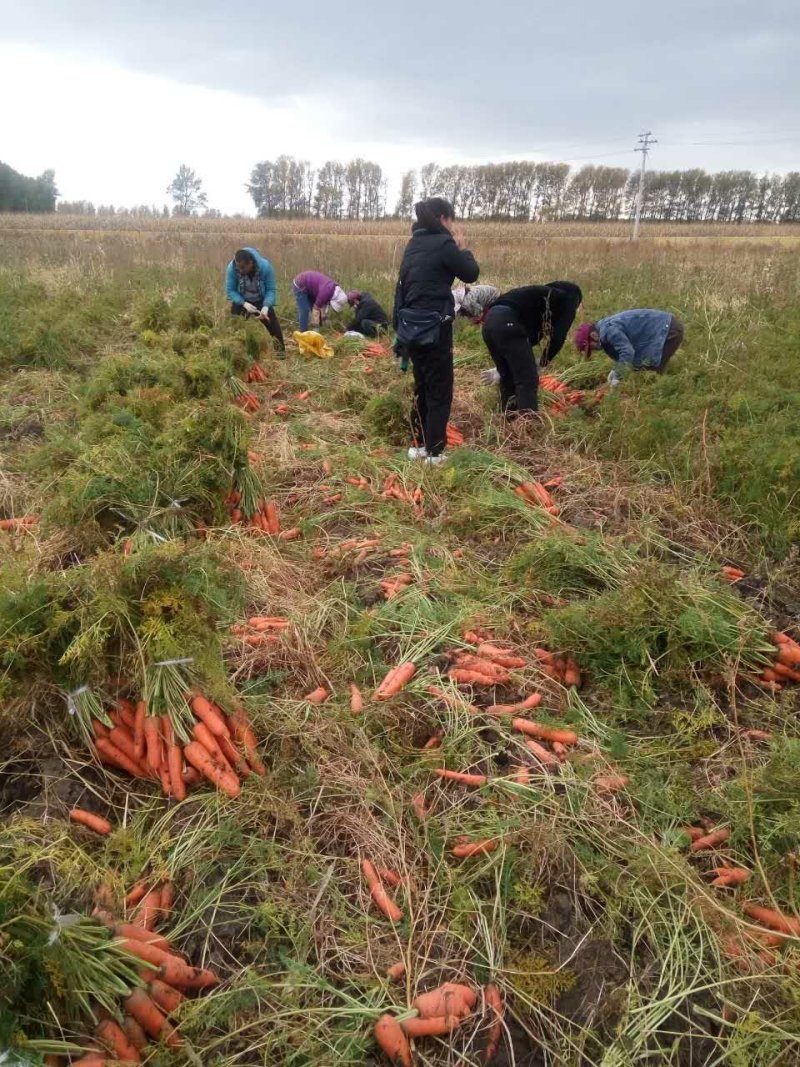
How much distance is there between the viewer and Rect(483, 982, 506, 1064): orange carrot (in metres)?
1.76

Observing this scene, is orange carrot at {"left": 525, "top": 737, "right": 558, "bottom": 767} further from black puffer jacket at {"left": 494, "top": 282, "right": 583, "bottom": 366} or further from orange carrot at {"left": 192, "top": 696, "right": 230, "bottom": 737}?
black puffer jacket at {"left": 494, "top": 282, "right": 583, "bottom": 366}

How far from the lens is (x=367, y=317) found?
9078mm

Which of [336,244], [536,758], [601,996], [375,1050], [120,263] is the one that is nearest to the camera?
[375,1050]

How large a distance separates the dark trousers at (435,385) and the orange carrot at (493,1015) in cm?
392

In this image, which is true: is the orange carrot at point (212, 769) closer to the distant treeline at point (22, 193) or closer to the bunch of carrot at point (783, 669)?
the bunch of carrot at point (783, 669)

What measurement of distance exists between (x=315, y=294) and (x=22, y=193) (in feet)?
145

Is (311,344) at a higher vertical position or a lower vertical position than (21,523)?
higher

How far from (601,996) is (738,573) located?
2604 millimetres

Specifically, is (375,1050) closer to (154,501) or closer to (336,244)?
(154,501)

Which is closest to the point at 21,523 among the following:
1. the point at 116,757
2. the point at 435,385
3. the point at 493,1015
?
the point at 116,757

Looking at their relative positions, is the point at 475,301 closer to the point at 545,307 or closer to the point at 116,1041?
the point at 545,307

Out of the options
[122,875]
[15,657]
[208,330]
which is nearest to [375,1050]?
[122,875]

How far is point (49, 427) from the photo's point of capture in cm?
537

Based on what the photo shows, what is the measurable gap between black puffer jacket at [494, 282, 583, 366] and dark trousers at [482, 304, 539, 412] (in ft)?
0.39
